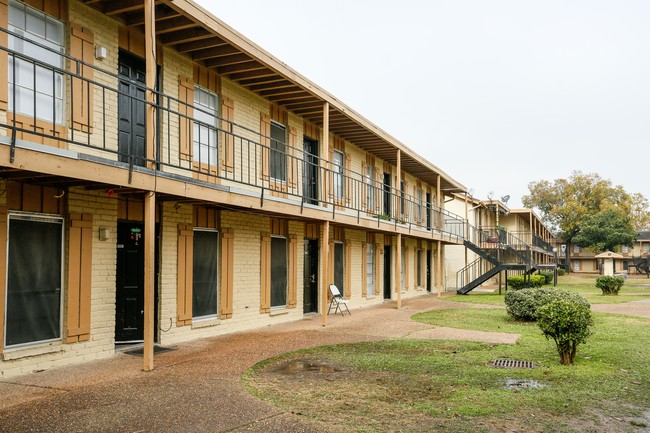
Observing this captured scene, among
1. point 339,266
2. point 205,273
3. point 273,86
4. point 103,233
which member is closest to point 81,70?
point 103,233

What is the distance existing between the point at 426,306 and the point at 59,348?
12.9 metres

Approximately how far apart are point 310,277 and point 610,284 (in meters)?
16.4

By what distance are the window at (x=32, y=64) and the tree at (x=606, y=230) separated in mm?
54283

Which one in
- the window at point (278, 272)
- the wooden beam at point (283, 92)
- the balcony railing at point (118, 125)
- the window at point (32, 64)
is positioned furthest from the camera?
the window at point (278, 272)

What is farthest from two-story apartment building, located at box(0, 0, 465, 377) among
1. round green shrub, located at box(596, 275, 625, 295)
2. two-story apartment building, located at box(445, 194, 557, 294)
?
round green shrub, located at box(596, 275, 625, 295)

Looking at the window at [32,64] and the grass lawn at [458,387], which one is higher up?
the window at [32,64]

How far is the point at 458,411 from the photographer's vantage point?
5617 millimetres

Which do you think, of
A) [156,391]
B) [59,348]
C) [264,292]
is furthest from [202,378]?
[264,292]

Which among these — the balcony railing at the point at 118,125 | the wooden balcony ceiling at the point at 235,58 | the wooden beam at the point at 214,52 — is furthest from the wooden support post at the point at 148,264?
the wooden beam at the point at 214,52

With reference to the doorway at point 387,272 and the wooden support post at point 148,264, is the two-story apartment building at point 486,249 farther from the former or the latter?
the wooden support post at point 148,264

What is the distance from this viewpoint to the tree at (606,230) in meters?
52.4

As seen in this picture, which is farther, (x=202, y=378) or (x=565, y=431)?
(x=202, y=378)

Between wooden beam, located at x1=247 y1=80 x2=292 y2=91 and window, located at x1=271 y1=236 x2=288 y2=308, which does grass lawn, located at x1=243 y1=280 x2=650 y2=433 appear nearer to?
window, located at x1=271 y1=236 x2=288 y2=308

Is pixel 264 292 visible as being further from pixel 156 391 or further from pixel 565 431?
pixel 565 431
